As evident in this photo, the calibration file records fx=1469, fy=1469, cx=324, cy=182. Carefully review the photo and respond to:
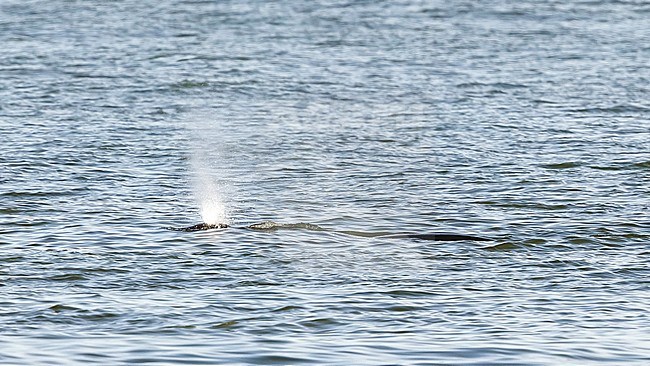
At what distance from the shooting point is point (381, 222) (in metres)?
20.8

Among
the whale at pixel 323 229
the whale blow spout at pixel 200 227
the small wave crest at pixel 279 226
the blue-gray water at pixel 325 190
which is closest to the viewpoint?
the blue-gray water at pixel 325 190

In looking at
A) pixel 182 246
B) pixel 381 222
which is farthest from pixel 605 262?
pixel 182 246

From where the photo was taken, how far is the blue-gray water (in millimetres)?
14914

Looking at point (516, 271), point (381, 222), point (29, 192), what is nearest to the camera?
point (516, 271)

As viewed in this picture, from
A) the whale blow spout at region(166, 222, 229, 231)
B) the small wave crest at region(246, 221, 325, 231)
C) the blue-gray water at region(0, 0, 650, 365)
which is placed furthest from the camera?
the small wave crest at region(246, 221, 325, 231)

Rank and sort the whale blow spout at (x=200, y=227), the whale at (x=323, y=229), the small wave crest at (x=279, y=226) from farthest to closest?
the small wave crest at (x=279, y=226)
the whale blow spout at (x=200, y=227)
the whale at (x=323, y=229)

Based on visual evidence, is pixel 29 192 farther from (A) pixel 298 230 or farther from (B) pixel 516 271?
(B) pixel 516 271

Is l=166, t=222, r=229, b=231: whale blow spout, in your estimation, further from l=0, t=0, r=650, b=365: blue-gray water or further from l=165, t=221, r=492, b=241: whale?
l=0, t=0, r=650, b=365: blue-gray water

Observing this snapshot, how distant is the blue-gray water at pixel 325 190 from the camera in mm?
14914

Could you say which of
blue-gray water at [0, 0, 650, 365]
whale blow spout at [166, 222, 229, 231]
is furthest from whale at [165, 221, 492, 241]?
blue-gray water at [0, 0, 650, 365]

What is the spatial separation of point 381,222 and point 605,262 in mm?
3798

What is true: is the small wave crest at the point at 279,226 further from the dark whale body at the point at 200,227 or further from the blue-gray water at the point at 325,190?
the dark whale body at the point at 200,227

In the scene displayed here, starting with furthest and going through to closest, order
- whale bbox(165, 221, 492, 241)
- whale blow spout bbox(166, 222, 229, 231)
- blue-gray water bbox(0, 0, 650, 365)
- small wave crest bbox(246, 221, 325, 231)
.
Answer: small wave crest bbox(246, 221, 325, 231)
whale blow spout bbox(166, 222, 229, 231)
whale bbox(165, 221, 492, 241)
blue-gray water bbox(0, 0, 650, 365)

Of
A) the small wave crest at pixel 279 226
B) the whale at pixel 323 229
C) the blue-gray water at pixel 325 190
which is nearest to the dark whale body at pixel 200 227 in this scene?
the whale at pixel 323 229
